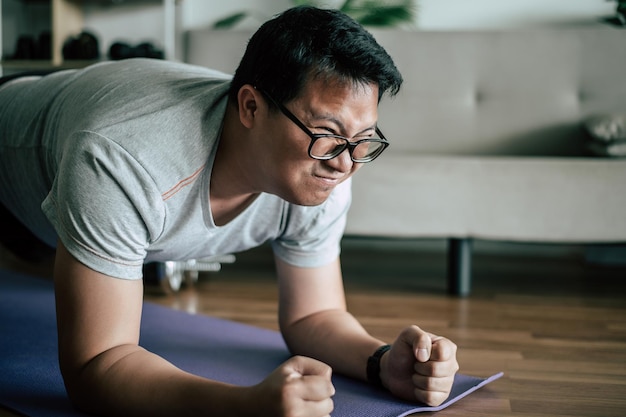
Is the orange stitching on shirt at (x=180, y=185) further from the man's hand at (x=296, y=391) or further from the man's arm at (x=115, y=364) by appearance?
the man's hand at (x=296, y=391)

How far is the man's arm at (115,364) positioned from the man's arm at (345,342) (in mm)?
226

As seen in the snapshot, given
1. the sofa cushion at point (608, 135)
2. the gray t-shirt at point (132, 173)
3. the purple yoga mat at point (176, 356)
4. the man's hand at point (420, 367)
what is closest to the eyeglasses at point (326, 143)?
the gray t-shirt at point (132, 173)

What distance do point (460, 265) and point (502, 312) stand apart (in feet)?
0.77

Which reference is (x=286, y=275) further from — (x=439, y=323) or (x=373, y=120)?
(x=439, y=323)

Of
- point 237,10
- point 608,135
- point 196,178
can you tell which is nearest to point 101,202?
point 196,178

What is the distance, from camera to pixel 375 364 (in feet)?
3.78

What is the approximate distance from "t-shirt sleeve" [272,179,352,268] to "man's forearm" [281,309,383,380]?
102 millimetres

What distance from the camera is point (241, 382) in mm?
1208

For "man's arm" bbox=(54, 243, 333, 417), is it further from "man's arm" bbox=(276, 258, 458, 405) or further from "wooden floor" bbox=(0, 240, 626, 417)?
"wooden floor" bbox=(0, 240, 626, 417)

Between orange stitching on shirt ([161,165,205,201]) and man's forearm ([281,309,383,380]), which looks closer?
orange stitching on shirt ([161,165,205,201])

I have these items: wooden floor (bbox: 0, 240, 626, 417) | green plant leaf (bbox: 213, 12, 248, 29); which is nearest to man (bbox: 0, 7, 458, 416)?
wooden floor (bbox: 0, 240, 626, 417)

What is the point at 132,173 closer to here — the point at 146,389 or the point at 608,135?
the point at 146,389

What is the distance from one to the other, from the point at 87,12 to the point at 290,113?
7.77 feet

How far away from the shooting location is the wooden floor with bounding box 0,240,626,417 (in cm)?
120
